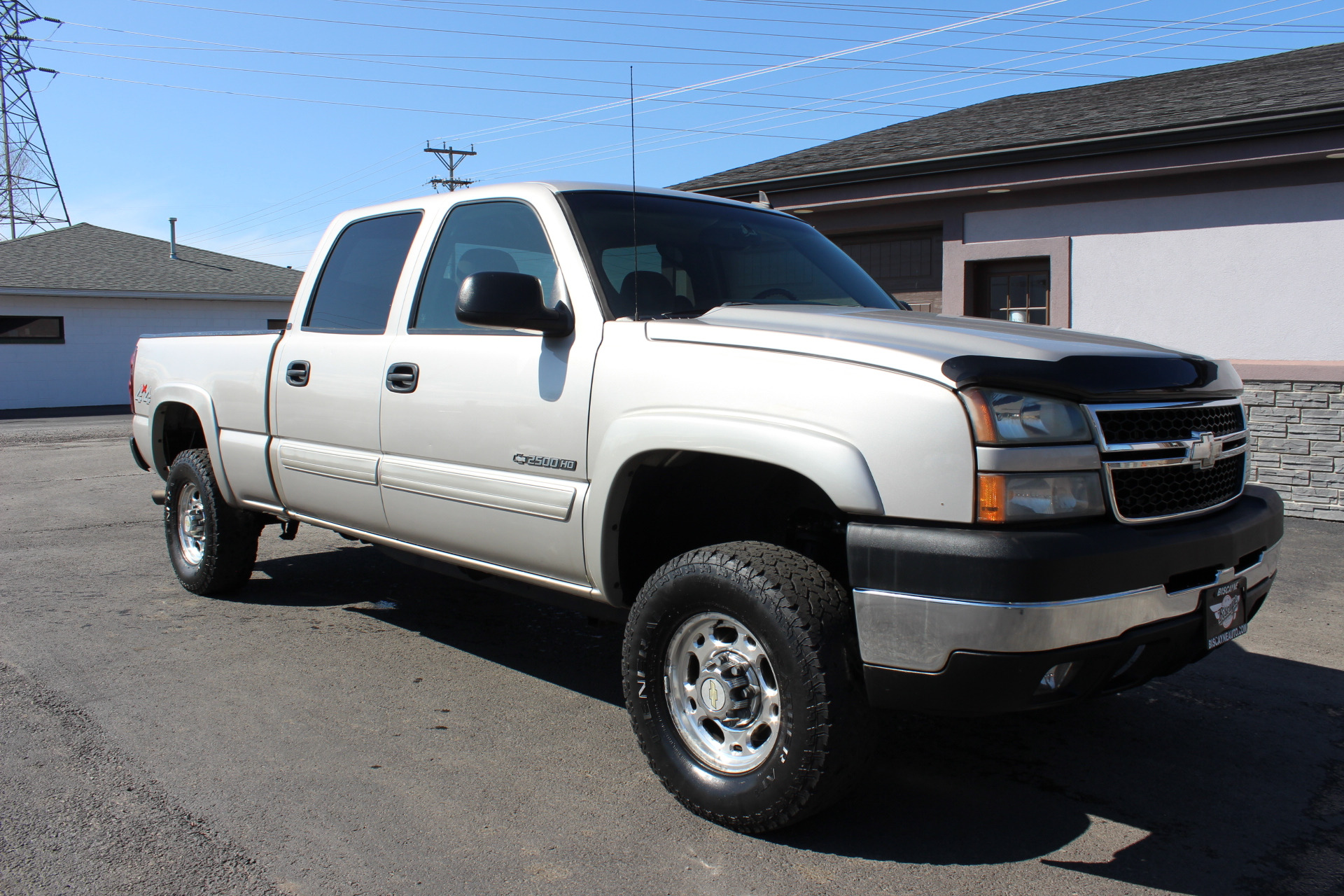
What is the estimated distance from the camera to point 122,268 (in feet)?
96.2

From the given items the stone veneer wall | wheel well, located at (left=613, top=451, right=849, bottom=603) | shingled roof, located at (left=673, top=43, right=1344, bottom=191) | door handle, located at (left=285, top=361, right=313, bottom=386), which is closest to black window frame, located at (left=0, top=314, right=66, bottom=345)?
shingled roof, located at (left=673, top=43, right=1344, bottom=191)

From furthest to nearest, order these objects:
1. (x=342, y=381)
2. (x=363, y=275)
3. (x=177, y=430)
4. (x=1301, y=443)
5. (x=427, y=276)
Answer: (x=1301, y=443), (x=177, y=430), (x=363, y=275), (x=342, y=381), (x=427, y=276)

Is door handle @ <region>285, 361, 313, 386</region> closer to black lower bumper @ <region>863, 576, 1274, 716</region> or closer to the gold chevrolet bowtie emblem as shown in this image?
black lower bumper @ <region>863, 576, 1274, 716</region>

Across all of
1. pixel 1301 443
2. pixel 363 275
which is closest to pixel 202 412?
pixel 363 275

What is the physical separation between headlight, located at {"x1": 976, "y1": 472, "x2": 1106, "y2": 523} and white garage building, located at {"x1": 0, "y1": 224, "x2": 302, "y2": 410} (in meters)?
25.1

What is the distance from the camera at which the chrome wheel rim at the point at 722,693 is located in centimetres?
303

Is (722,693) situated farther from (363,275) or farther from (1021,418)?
(363,275)

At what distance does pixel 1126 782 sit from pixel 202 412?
4747mm

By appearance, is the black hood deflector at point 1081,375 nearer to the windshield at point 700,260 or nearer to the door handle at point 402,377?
the windshield at point 700,260

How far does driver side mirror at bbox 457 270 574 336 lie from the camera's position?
11.2 ft

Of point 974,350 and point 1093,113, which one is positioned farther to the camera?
point 1093,113

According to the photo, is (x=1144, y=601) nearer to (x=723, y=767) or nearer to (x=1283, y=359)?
(x=723, y=767)

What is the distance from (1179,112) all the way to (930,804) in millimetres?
8318

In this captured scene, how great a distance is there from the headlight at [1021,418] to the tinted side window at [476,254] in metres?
1.85
